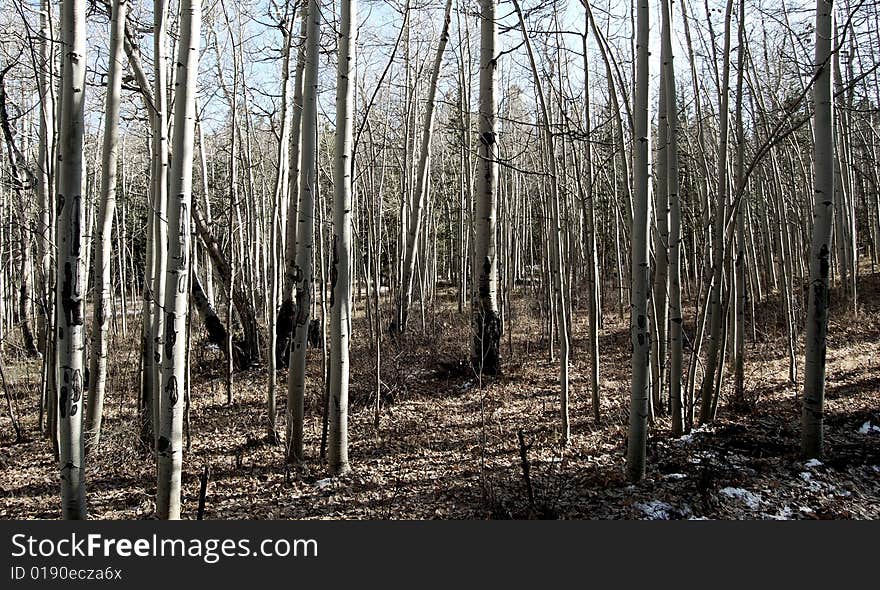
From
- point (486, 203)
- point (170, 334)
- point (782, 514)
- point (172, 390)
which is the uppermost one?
point (486, 203)

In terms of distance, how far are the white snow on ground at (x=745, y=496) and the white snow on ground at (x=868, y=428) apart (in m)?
2.10

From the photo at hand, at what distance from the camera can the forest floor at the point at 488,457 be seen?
378cm

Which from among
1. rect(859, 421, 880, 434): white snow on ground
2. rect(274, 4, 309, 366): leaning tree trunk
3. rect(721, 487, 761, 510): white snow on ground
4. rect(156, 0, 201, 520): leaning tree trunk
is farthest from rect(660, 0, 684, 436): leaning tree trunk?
rect(156, 0, 201, 520): leaning tree trunk

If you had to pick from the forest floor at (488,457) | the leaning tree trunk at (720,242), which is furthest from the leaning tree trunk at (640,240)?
the leaning tree trunk at (720,242)

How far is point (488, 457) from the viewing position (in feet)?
15.9

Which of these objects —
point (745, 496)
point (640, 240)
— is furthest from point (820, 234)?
point (745, 496)

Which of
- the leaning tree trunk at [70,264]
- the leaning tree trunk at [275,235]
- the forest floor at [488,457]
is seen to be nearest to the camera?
the leaning tree trunk at [70,264]

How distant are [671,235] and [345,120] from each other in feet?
8.61

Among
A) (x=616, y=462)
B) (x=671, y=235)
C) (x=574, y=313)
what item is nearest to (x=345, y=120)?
(x=671, y=235)

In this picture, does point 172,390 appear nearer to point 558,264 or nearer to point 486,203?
point 558,264

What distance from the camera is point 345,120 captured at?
4.05m

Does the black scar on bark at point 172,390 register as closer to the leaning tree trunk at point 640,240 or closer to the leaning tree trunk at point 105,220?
the leaning tree trunk at point 105,220

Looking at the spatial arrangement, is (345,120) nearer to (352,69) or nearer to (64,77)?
(352,69)

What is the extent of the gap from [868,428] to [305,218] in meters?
5.01
